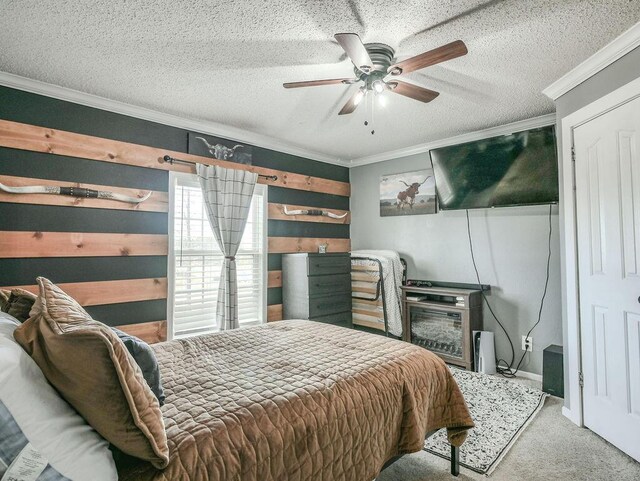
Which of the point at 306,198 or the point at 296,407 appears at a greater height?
the point at 306,198

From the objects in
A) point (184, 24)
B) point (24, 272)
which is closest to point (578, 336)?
point (184, 24)

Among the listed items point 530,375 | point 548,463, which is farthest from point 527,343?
point 548,463

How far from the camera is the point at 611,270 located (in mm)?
2275

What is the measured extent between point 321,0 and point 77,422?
2.00 m

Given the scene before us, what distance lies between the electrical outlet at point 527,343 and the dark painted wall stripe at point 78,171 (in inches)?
153

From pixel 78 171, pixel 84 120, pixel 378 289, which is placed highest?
pixel 84 120

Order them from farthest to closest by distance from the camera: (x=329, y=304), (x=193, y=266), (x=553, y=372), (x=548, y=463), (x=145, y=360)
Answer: (x=329, y=304), (x=193, y=266), (x=553, y=372), (x=548, y=463), (x=145, y=360)

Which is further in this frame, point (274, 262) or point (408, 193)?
point (408, 193)

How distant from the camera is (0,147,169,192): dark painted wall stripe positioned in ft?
8.49

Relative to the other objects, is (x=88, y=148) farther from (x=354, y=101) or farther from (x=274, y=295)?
(x=274, y=295)

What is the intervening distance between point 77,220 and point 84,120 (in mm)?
835

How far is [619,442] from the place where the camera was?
2191 millimetres

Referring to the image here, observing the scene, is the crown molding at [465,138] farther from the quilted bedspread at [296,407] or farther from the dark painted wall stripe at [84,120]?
the quilted bedspread at [296,407]

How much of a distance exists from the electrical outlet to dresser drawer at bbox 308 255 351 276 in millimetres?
2003
